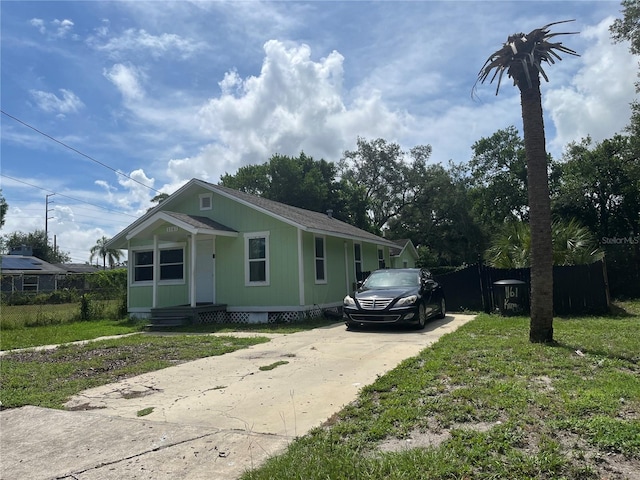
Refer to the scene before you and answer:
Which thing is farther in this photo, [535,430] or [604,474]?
[535,430]

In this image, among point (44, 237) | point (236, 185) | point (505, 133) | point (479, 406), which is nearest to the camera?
point (479, 406)

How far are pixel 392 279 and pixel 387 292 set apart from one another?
1058mm

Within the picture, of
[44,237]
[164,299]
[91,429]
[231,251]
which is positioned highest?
[44,237]

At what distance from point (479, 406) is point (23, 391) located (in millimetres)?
5855

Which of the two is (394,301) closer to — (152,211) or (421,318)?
(421,318)

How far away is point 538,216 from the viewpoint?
8000 millimetres

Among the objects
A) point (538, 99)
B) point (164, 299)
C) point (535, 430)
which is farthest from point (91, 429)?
point (164, 299)

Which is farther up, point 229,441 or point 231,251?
point 231,251

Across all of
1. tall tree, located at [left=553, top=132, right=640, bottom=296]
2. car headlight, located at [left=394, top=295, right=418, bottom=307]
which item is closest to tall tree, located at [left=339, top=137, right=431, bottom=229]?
tall tree, located at [left=553, top=132, right=640, bottom=296]

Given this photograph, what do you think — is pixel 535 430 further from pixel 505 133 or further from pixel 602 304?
pixel 505 133

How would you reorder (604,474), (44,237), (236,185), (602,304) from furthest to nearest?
(44,237) → (236,185) → (602,304) → (604,474)

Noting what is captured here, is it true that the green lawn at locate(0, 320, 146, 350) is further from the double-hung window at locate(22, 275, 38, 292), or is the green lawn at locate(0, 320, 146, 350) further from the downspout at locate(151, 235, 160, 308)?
the double-hung window at locate(22, 275, 38, 292)

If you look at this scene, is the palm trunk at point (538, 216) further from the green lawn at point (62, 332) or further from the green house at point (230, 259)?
the green lawn at point (62, 332)

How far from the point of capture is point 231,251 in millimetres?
15336
